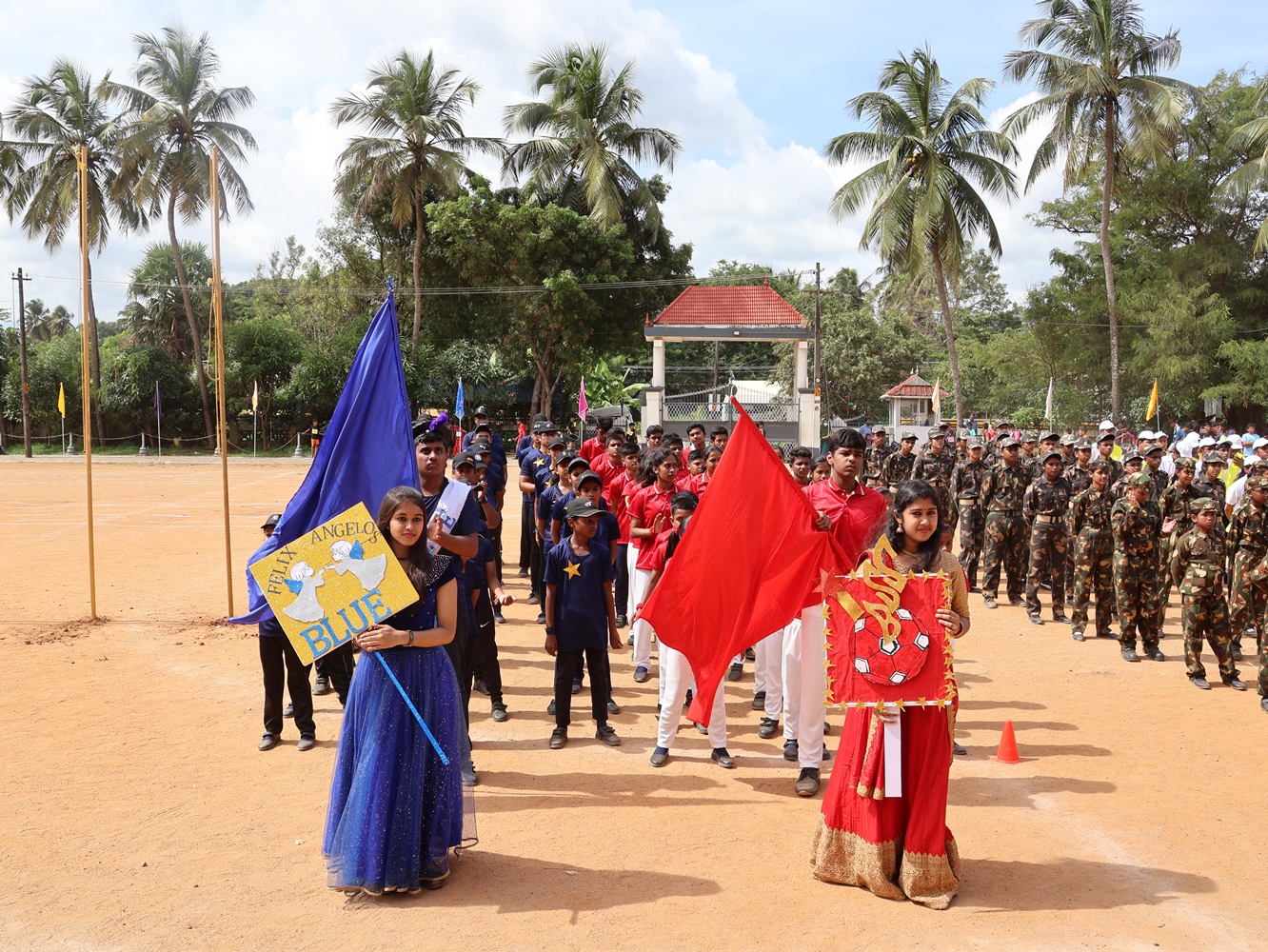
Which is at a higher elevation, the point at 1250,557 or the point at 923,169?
the point at 923,169

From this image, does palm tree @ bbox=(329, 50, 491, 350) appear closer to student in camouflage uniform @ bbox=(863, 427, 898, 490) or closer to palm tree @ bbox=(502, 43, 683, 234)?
palm tree @ bbox=(502, 43, 683, 234)

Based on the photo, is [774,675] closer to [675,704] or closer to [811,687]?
[675,704]

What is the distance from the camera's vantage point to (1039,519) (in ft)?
39.4

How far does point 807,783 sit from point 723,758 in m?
0.71

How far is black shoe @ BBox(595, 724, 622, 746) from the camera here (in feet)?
23.7

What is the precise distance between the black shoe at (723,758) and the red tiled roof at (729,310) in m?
26.0

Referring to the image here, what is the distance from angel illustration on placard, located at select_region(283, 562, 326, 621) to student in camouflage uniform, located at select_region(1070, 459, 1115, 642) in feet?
29.1

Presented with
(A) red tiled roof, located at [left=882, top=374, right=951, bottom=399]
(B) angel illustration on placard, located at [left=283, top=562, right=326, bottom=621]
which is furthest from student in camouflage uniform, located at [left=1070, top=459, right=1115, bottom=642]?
(A) red tiled roof, located at [left=882, top=374, right=951, bottom=399]

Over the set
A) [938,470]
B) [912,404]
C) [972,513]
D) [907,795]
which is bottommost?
[907,795]

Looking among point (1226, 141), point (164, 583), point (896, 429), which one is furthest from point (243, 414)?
point (1226, 141)

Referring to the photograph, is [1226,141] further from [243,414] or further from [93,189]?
[93,189]

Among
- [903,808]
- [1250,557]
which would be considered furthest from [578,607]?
[1250,557]

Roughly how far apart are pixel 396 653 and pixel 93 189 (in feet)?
144

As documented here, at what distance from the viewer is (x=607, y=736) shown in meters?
7.26
